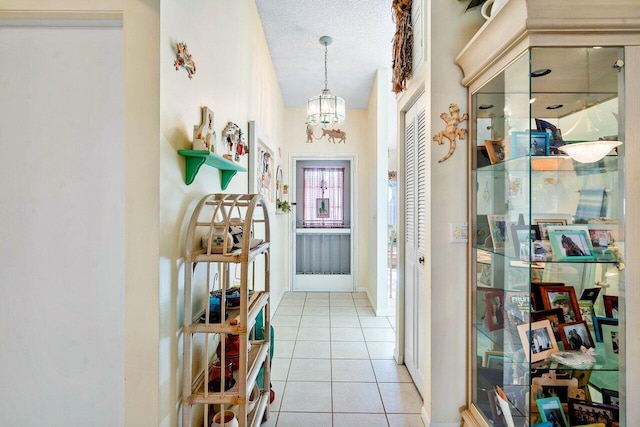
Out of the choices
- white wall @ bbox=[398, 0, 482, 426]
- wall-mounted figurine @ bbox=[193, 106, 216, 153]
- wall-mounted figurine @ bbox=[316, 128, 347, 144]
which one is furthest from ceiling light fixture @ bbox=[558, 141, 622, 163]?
wall-mounted figurine @ bbox=[316, 128, 347, 144]

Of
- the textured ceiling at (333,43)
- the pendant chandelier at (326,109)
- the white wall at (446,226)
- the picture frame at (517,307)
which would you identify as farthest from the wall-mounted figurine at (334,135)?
the picture frame at (517,307)

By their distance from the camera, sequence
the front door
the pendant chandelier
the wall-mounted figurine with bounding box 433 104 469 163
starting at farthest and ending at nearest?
the front door
the pendant chandelier
the wall-mounted figurine with bounding box 433 104 469 163

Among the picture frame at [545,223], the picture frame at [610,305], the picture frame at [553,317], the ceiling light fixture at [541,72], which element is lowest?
the picture frame at [553,317]

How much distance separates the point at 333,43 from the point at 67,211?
305cm

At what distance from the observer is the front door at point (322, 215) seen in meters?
5.51

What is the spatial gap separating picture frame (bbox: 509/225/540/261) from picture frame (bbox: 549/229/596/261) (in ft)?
0.28

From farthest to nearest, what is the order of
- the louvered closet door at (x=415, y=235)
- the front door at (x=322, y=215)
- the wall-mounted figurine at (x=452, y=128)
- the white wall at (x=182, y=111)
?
1. the front door at (x=322, y=215)
2. the louvered closet door at (x=415, y=235)
3. the wall-mounted figurine at (x=452, y=128)
4. the white wall at (x=182, y=111)

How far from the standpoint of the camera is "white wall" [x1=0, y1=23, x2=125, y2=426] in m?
1.36

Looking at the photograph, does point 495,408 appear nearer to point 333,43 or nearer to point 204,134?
point 204,134

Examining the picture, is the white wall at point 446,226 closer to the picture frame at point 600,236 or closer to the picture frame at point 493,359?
the picture frame at point 493,359

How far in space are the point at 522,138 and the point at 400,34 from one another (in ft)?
4.31

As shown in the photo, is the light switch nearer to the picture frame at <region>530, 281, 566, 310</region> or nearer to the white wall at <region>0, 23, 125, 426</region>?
the picture frame at <region>530, 281, 566, 310</region>

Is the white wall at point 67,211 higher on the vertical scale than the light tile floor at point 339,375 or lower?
higher

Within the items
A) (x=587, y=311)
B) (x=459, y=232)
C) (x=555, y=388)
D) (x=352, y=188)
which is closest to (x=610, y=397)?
(x=555, y=388)
